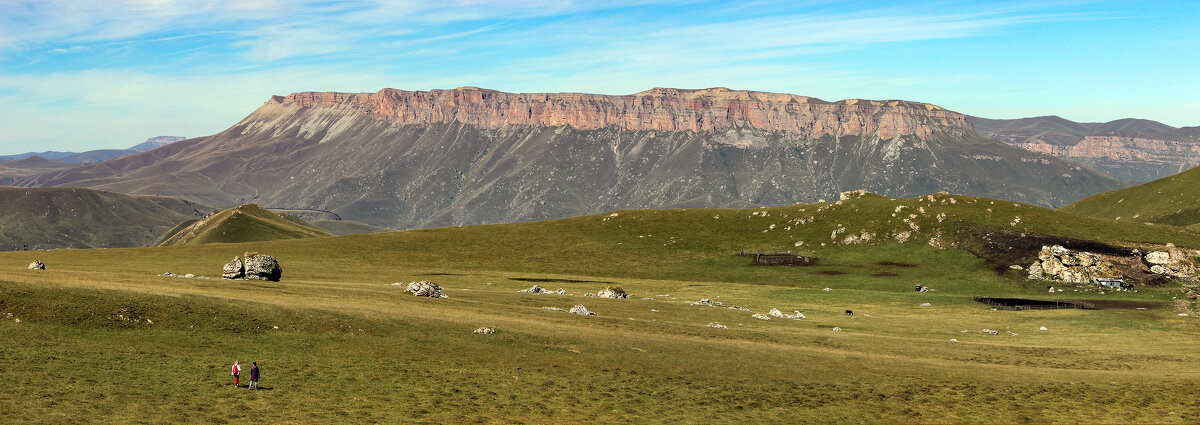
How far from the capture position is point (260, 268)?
110m

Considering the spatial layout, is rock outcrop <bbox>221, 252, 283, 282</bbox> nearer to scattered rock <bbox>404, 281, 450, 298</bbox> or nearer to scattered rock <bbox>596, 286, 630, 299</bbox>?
scattered rock <bbox>404, 281, 450, 298</bbox>

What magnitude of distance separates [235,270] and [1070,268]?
489 ft

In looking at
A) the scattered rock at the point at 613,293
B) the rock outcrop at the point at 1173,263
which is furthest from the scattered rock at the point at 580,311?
the rock outcrop at the point at 1173,263

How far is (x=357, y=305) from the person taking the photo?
83750 mm

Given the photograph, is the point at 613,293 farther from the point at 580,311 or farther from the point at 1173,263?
the point at 1173,263

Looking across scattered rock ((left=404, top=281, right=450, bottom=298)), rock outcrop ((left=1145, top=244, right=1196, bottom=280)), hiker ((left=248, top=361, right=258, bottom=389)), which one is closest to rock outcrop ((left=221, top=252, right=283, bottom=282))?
scattered rock ((left=404, top=281, right=450, bottom=298))

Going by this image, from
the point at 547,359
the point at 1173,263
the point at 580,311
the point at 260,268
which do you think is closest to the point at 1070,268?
the point at 1173,263

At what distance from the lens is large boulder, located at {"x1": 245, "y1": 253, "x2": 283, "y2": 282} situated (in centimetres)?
10944

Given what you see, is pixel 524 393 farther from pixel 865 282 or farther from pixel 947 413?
pixel 865 282

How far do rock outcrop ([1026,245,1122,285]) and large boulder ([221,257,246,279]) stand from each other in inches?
5628

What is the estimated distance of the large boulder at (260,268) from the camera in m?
109

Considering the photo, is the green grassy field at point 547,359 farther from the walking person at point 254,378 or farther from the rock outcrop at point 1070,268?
the rock outcrop at point 1070,268

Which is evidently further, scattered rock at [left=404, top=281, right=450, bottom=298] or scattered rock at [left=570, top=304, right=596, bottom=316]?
scattered rock at [left=404, top=281, right=450, bottom=298]

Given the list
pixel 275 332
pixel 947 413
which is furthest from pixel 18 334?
pixel 947 413
